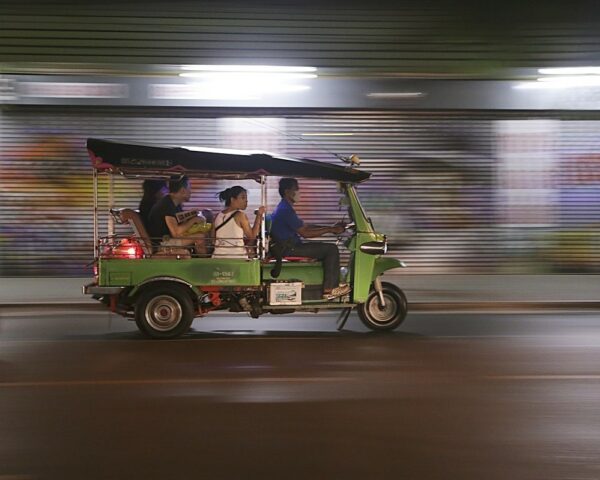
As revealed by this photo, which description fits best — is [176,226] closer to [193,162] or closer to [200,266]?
[200,266]

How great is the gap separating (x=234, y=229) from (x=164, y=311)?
1.28 m

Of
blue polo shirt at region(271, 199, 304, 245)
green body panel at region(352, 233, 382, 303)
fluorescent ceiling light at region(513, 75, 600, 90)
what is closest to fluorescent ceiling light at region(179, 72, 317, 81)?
fluorescent ceiling light at region(513, 75, 600, 90)

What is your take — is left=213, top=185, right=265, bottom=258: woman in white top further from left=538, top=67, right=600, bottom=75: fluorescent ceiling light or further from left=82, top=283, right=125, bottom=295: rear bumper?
left=538, top=67, right=600, bottom=75: fluorescent ceiling light

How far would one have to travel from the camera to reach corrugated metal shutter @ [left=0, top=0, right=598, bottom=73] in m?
14.1

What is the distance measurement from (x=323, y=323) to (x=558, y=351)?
136 inches

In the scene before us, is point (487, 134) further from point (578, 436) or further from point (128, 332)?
point (578, 436)

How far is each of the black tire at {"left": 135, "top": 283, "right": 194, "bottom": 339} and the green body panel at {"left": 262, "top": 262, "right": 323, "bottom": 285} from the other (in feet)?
3.87

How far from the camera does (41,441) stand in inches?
199

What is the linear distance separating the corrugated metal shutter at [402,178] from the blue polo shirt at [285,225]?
506cm

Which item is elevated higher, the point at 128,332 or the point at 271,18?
the point at 271,18

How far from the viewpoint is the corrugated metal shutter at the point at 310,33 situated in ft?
46.4

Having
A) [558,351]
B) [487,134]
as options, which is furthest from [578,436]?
[487,134]

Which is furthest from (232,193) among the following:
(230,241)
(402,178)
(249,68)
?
(402,178)

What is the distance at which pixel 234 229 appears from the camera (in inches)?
363
